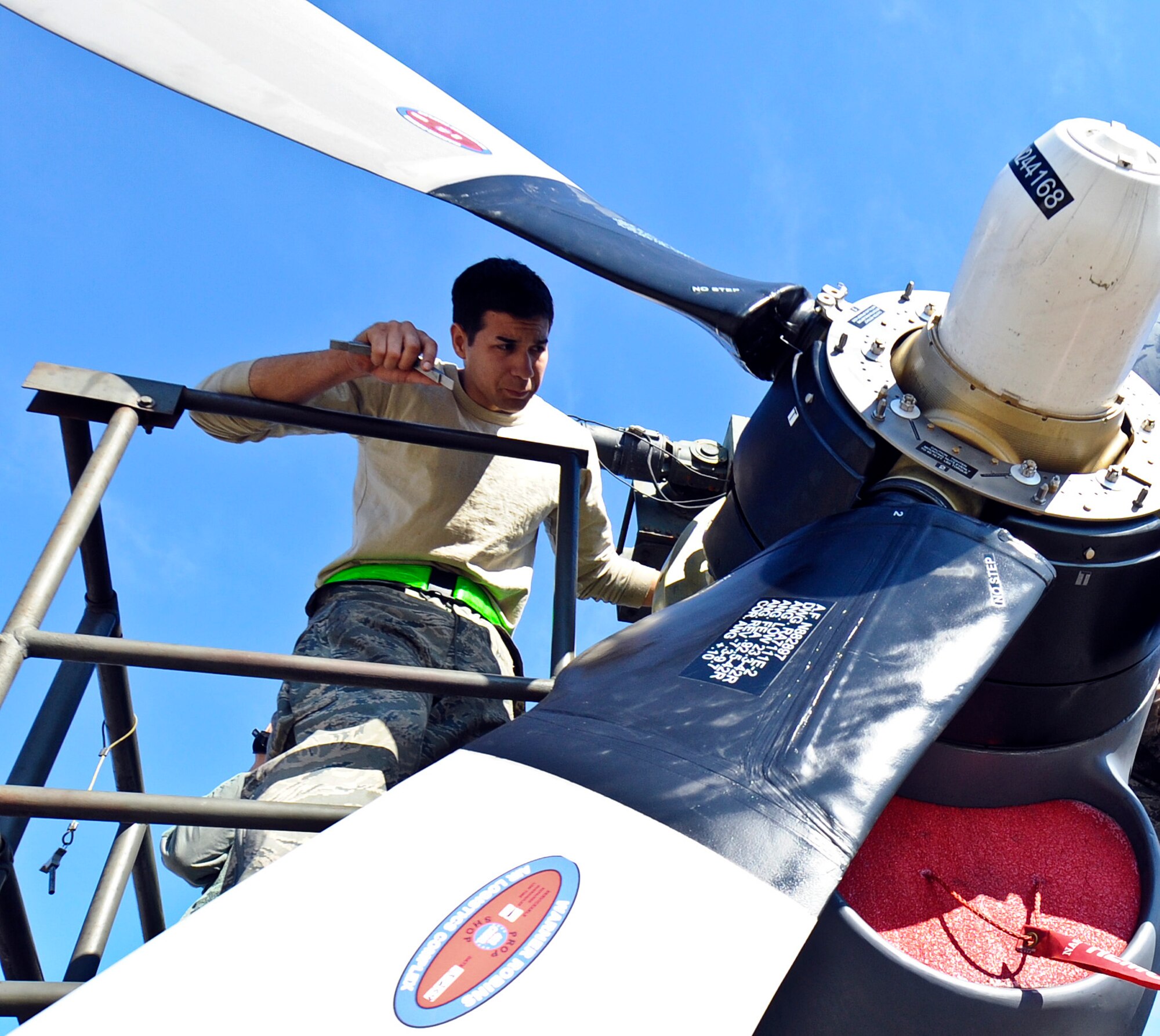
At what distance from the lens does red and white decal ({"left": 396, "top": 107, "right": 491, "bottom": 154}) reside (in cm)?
275

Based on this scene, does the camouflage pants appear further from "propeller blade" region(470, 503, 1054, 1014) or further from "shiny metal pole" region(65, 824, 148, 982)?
"propeller blade" region(470, 503, 1054, 1014)

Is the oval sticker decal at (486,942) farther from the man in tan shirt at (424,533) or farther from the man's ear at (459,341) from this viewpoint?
the man's ear at (459,341)

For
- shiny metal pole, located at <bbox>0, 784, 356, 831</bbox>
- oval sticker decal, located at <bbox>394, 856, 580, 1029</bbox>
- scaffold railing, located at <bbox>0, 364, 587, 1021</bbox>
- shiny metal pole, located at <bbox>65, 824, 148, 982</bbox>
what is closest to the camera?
oval sticker decal, located at <bbox>394, 856, 580, 1029</bbox>

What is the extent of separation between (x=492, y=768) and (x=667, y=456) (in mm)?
3142

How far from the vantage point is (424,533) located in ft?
9.96

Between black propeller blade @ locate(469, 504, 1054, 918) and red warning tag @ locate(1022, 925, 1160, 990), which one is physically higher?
black propeller blade @ locate(469, 504, 1054, 918)

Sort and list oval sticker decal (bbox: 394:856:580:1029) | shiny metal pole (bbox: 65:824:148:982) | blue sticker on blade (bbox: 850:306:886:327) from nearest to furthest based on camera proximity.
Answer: oval sticker decal (bbox: 394:856:580:1029) → shiny metal pole (bbox: 65:824:148:982) → blue sticker on blade (bbox: 850:306:886:327)

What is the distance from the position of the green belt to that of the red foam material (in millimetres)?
1292

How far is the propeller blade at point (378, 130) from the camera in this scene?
2.31 m

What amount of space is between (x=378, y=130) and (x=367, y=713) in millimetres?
1382

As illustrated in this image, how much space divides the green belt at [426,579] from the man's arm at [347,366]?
531 mm

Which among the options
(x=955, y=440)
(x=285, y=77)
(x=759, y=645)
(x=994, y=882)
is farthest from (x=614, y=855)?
(x=285, y=77)

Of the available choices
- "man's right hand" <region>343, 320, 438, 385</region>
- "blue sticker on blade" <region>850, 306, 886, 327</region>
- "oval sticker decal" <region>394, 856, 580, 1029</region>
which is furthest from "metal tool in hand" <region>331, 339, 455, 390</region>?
"oval sticker decal" <region>394, 856, 580, 1029</region>

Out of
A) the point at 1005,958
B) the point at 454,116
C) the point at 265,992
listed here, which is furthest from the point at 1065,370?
the point at 265,992
